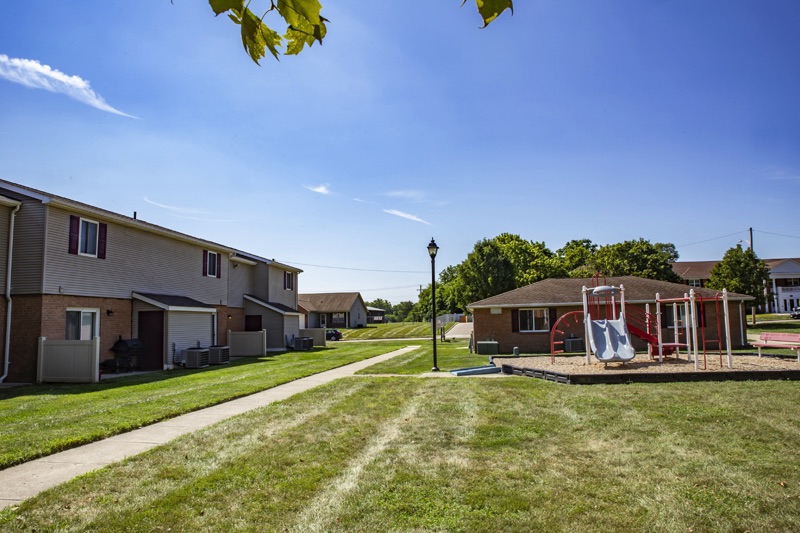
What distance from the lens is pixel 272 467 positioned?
239 inches

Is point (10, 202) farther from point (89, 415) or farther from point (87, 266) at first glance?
point (89, 415)

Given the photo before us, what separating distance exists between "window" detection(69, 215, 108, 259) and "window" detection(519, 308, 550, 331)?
19.6 m

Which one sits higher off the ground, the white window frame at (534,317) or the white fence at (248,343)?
the white window frame at (534,317)

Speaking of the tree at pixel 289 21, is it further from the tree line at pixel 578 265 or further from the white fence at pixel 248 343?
the tree line at pixel 578 265

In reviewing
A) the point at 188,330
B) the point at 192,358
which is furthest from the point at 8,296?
the point at 188,330

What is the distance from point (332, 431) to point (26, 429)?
202 inches

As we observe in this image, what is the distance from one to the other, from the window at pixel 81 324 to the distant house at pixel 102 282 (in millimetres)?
34

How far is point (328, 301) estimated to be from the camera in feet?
237

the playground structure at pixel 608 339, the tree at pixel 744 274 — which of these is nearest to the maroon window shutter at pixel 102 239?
the playground structure at pixel 608 339

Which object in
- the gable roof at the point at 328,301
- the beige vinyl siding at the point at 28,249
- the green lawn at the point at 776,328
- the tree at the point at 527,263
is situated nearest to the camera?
the beige vinyl siding at the point at 28,249

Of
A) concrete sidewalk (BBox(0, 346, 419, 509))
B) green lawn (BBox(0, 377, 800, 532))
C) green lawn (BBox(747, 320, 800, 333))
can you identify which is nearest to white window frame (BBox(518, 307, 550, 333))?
green lawn (BBox(0, 377, 800, 532))

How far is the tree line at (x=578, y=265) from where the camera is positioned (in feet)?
144

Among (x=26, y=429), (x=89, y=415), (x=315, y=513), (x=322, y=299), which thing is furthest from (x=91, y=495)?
(x=322, y=299)

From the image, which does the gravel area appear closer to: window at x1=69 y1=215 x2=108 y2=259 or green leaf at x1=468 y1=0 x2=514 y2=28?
green leaf at x1=468 y1=0 x2=514 y2=28
